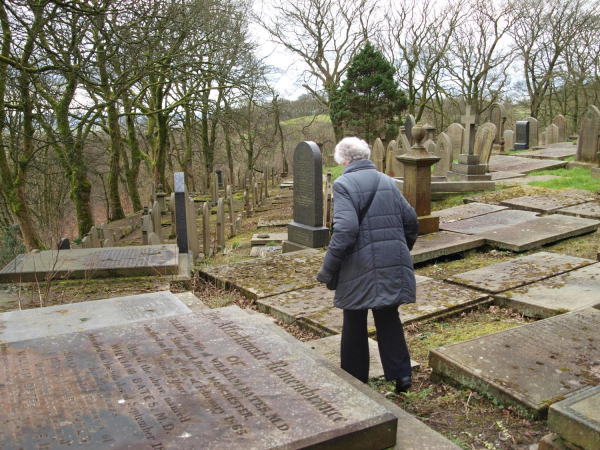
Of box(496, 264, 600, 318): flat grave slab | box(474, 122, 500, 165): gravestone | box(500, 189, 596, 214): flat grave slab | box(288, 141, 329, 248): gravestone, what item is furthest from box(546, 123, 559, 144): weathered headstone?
box(496, 264, 600, 318): flat grave slab

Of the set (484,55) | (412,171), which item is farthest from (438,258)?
(484,55)

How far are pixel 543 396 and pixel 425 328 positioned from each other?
5.33 feet

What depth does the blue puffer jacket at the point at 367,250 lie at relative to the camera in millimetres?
3143

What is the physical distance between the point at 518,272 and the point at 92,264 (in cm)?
506

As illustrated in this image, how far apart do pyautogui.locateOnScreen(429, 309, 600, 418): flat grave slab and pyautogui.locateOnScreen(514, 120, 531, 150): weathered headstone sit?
1928 cm

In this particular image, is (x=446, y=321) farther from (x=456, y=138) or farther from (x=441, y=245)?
(x=456, y=138)

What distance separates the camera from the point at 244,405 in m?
2.29

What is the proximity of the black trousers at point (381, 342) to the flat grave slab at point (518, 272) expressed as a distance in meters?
2.23

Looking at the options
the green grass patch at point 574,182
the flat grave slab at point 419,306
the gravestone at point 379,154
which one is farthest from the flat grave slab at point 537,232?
the gravestone at point 379,154

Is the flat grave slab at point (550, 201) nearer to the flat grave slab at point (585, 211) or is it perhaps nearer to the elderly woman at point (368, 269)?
the flat grave slab at point (585, 211)

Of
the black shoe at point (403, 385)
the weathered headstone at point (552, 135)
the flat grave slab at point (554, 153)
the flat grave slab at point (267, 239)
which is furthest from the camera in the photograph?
the weathered headstone at point (552, 135)

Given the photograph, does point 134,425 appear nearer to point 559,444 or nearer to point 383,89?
point 559,444

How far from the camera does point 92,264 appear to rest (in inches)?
242

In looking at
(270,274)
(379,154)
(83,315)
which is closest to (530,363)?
(83,315)
